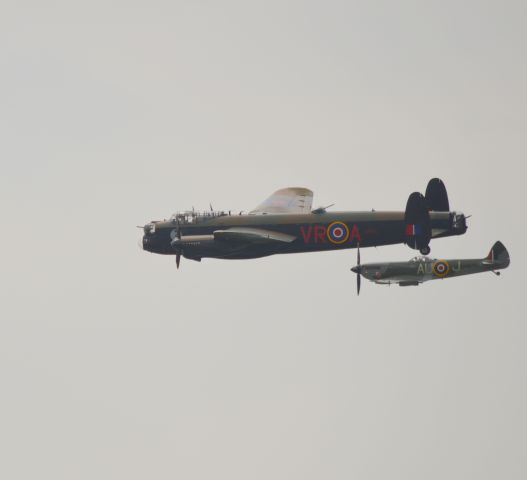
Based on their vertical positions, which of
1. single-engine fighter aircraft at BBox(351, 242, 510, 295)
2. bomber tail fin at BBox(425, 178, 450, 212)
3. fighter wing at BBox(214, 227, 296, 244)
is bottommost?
single-engine fighter aircraft at BBox(351, 242, 510, 295)

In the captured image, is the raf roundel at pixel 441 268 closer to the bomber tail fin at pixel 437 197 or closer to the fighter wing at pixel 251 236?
the bomber tail fin at pixel 437 197

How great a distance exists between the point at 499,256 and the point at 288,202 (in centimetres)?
Answer: 1589

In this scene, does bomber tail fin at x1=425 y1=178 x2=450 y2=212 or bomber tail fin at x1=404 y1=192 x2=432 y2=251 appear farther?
bomber tail fin at x1=425 y1=178 x2=450 y2=212

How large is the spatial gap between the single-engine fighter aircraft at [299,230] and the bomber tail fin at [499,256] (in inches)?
291

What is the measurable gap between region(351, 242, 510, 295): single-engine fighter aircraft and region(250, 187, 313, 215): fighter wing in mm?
6673

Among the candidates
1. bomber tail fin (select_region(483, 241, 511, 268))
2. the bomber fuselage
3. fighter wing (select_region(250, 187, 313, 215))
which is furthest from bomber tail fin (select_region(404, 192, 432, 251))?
fighter wing (select_region(250, 187, 313, 215))

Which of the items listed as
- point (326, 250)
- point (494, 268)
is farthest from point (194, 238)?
point (494, 268)

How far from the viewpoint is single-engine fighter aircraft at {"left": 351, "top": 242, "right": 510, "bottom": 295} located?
88.9m

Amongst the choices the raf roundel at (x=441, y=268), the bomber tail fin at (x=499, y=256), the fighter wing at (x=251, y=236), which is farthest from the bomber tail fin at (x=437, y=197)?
the fighter wing at (x=251, y=236)

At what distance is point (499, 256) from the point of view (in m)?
90.8

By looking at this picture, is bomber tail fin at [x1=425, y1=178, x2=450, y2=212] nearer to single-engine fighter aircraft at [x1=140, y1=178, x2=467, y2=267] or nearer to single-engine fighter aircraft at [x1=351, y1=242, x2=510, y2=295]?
single-engine fighter aircraft at [x1=140, y1=178, x2=467, y2=267]

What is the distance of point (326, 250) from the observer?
3307 inches

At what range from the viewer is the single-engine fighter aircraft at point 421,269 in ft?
292

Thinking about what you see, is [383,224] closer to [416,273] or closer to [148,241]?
[416,273]
